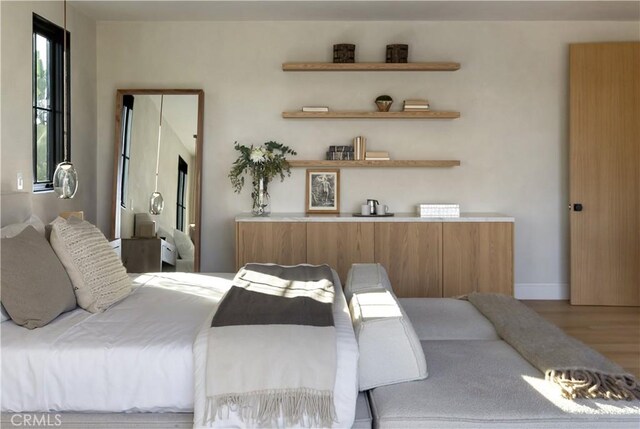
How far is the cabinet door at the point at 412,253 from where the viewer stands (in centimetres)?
548

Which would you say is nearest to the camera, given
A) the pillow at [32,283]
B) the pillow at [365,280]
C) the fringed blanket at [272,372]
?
the fringed blanket at [272,372]

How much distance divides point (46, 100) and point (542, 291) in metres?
4.46

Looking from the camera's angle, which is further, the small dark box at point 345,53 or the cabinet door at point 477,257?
the small dark box at point 345,53

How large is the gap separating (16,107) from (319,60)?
104 inches

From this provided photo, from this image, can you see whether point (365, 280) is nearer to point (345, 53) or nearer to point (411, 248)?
point (411, 248)

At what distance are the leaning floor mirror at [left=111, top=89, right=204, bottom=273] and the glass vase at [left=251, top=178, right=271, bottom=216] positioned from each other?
52 centimetres

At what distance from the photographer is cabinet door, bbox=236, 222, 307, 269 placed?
217 inches

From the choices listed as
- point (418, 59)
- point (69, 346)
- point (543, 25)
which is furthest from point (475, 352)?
point (543, 25)

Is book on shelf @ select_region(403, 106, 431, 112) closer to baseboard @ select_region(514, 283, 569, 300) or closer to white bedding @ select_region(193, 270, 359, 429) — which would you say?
baseboard @ select_region(514, 283, 569, 300)

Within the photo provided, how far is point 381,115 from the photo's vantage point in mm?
5766

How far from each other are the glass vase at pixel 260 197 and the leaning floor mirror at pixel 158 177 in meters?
0.52

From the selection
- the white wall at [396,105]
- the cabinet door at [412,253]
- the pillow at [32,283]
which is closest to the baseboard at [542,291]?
the white wall at [396,105]

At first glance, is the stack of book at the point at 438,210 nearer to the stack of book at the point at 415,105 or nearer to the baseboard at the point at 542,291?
the stack of book at the point at 415,105

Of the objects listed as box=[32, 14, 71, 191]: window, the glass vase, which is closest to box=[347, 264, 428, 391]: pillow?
box=[32, 14, 71, 191]: window
